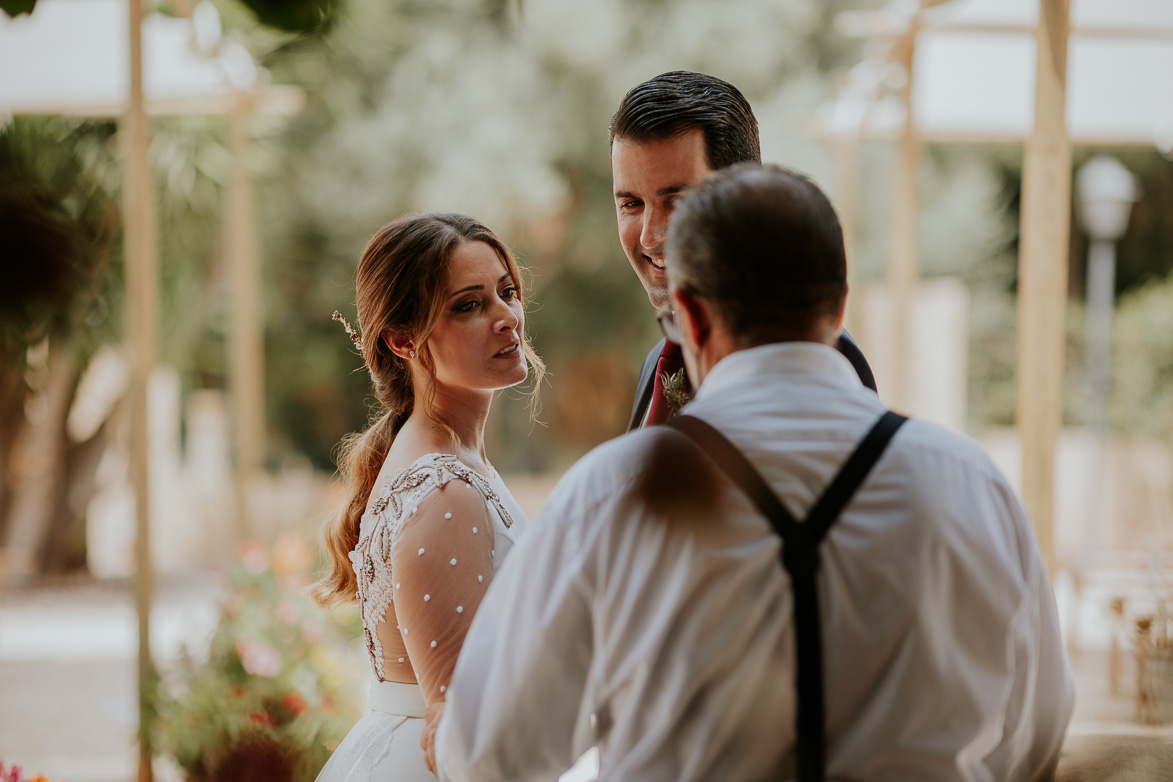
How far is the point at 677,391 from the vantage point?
1.62 metres

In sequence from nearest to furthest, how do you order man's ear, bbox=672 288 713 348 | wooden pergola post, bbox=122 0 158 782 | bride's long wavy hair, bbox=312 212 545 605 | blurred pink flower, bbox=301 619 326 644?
man's ear, bbox=672 288 713 348 → bride's long wavy hair, bbox=312 212 545 605 → wooden pergola post, bbox=122 0 158 782 → blurred pink flower, bbox=301 619 326 644

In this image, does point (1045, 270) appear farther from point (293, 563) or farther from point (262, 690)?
point (293, 563)

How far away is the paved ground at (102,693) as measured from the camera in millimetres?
1710

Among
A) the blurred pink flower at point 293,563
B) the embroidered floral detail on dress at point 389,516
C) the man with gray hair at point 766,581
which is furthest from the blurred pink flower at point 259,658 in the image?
the man with gray hair at point 766,581

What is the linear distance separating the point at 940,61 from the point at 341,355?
8.89 m

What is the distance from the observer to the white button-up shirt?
1.10 metres

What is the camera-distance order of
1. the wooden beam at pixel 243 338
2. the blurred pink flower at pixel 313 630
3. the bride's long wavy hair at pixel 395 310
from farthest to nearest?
the wooden beam at pixel 243 338
the blurred pink flower at pixel 313 630
the bride's long wavy hair at pixel 395 310

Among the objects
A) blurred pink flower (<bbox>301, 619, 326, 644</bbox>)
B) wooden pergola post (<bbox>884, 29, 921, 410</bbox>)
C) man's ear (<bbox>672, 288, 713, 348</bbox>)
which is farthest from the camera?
wooden pergola post (<bbox>884, 29, 921, 410</bbox>)

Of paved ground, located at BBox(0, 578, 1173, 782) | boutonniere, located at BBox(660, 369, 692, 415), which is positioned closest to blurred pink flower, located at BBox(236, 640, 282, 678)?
paved ground, located at BBox(0, 578, 1173, 782)

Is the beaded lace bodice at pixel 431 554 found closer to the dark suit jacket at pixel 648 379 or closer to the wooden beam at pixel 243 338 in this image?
the dark suit jacket at pixel 648 379

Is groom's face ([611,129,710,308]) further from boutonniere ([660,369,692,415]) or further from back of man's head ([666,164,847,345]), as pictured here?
back of man's head ([666,164,847,345])

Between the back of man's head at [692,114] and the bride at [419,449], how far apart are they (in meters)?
0.37

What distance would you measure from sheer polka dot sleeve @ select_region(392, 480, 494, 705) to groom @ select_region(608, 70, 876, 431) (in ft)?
1.18

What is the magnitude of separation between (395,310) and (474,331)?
149 mm
